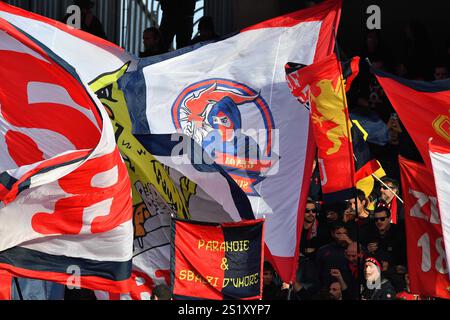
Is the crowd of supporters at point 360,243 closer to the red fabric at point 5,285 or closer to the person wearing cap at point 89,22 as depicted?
the red fabric at point 5,285

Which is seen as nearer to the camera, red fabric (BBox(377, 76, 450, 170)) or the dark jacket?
the dark jacket

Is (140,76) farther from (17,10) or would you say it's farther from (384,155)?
(384,155)

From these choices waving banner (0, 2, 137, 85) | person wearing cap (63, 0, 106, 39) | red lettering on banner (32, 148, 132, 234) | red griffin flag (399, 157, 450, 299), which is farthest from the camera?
person wearing cap (63, 0, 106, 39)

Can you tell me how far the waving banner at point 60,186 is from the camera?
11.7 meters

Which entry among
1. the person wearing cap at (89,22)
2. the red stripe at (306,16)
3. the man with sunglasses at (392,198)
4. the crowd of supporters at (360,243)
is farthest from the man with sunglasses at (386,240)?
the person wearing cap at (89,22)

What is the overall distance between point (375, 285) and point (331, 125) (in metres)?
1.50

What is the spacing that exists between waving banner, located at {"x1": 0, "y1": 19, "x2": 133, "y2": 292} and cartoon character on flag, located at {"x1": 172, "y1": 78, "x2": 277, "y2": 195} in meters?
1.50

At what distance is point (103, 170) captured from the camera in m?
12.2

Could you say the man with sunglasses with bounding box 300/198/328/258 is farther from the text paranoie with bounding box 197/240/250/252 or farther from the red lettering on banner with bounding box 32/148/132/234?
the red lettering on banner with bounding box 32/148/132/234

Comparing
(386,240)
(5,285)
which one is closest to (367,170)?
(386,240)

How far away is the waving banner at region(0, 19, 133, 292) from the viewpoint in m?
11.7

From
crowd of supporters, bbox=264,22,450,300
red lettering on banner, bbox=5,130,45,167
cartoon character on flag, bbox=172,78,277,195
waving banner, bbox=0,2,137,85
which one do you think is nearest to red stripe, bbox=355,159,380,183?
crowd of supporters, bbox=264,22,450,300

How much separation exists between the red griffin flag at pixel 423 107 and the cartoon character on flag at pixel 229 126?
1.40 m
